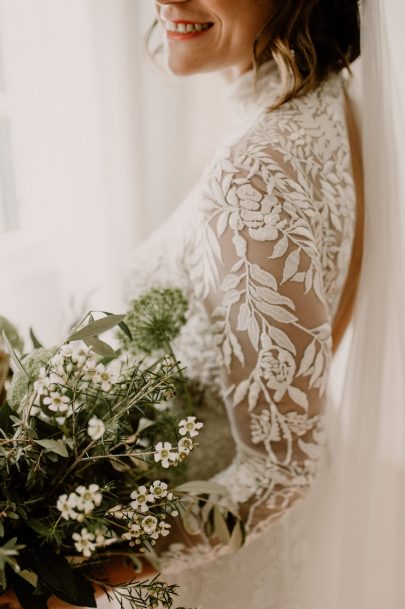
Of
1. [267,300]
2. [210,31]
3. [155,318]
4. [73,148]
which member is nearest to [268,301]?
[267,300]

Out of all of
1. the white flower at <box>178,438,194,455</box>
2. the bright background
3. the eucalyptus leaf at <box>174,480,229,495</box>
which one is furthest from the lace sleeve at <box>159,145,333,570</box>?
the bright background

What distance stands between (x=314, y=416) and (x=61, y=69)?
3.68ft

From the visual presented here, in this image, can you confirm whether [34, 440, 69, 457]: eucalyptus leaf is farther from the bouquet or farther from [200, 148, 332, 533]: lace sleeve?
[200, 148, 332, 533]: lace sleeve

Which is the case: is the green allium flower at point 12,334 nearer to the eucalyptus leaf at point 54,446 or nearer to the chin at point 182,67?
the eucalyptus leaf at point 54,446

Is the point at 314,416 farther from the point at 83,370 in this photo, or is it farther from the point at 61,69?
the point at 61,69

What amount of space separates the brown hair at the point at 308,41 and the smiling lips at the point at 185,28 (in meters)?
0.10

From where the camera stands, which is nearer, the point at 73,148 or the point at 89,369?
the point at 89,369

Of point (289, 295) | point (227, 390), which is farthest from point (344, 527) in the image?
point (289, 295)

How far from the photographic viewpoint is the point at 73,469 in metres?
0.63

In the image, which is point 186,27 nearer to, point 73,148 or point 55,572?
point 73,148

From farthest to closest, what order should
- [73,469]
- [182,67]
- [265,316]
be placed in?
[182,67], [265,316], [73,469]

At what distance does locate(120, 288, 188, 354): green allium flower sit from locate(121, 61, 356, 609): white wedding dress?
42 mm

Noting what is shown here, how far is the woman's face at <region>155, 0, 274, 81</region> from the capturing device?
2.98 feet

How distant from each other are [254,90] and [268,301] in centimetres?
45
